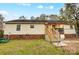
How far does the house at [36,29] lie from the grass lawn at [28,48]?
0.25ft

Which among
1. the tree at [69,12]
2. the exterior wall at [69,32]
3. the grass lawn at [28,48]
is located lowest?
the grass lawn at [28,48]

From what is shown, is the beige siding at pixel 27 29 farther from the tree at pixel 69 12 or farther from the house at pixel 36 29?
the tree at pixel 69 12

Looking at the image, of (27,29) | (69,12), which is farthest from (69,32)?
(27,29)

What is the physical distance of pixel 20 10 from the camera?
472 centimetres

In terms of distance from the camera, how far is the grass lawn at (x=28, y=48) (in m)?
4.66

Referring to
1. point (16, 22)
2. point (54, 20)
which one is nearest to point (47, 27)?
point (54, 20)

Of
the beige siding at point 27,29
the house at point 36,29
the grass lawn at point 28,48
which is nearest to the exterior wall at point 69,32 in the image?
the house at point 36,29

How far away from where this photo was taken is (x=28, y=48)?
15.4 feet

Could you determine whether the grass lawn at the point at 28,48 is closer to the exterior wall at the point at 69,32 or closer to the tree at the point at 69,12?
the exterior wall at the point at 69,32

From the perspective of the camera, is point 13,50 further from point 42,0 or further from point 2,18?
point 42,0

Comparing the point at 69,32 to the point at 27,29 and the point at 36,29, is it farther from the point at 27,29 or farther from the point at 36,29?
the point at 27,29

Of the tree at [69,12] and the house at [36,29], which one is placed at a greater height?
the tree at [69,12]

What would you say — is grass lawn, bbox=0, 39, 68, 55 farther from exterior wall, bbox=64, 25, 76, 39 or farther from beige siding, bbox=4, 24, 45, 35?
exterior wall, bbox=64, 25, 76, 39

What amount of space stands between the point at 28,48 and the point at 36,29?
0.31 metres
